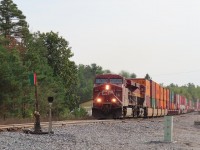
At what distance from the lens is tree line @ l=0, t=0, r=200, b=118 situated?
41.6 metres

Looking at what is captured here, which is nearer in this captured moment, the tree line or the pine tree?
the tree line

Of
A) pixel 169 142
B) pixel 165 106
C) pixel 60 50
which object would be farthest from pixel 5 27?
pixel 169 142

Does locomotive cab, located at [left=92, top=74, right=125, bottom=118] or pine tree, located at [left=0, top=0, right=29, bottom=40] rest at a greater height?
pine tree, located at [left=0, top=0, right=29, bottom=40]

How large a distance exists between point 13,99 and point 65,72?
89.1ft

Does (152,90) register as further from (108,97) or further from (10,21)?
(10,21)

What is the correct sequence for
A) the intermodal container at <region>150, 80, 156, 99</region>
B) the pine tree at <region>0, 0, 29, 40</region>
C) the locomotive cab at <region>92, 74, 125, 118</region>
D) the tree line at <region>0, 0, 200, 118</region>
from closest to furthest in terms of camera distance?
the locomotive cab at <region>92, 74, 125, 118</region> < the tree line at <region>0, 0, 200, 118</region> < the intermodal container at <region>150, 80, 156, 99</region> < the pine tree at <region>0, 0, 29, 40</region>

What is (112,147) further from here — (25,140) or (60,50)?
(60,50)

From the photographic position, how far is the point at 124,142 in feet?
51.0

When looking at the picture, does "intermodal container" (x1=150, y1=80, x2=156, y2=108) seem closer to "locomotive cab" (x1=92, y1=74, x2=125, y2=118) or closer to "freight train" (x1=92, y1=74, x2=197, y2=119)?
"freight train" (x1=92, y1=74, x2=197, y2=119)

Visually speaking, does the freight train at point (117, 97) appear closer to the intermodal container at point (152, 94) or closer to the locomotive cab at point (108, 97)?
the locomotive cab at point (108, 97)

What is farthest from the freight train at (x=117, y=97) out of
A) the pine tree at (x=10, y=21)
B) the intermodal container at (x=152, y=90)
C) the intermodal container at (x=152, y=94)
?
the pine tree at (x=10, y=21)

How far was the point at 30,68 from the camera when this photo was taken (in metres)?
54.0

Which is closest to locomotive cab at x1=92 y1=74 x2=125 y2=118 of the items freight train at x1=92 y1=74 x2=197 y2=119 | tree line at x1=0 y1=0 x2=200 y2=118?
freight train at x1=92 y1=74 x2=197 y2=119

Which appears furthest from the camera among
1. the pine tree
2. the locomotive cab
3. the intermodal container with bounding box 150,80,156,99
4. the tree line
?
the pine tree
